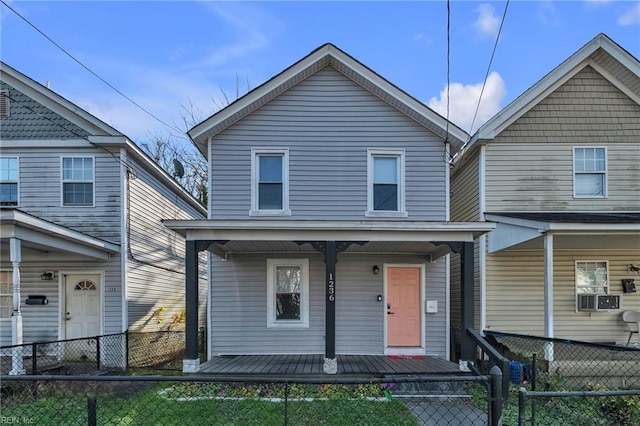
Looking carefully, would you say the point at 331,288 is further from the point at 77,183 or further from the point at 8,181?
the point at 8,181

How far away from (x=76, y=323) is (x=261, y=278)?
464 centimetres

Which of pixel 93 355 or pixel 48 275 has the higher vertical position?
pixel 48 275

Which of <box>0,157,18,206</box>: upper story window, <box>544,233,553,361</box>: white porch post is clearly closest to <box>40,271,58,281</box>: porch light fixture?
<box>0,157,18,206</box>: upper story window

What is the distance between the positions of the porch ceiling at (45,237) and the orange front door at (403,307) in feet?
21.3

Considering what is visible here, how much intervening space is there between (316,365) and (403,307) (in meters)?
2.53

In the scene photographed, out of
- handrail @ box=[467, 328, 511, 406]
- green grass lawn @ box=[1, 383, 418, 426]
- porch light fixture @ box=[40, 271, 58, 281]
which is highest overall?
porch light fixture @ box=[40, 271, 58, 281]

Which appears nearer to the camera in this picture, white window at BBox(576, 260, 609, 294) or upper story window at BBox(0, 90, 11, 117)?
white window at BBox(576, 260, 609, 294)

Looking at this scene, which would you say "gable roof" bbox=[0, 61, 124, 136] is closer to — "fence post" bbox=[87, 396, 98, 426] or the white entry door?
the white entry door

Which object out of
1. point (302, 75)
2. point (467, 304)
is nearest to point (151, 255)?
point (302, 75)

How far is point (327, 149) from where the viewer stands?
9.55 metres

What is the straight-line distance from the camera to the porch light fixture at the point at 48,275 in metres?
9.84

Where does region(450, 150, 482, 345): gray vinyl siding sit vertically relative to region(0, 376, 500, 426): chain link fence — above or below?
above

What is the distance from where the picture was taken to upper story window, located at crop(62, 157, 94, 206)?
32.7 ft

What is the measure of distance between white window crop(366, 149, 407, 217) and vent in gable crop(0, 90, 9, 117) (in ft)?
28.8
